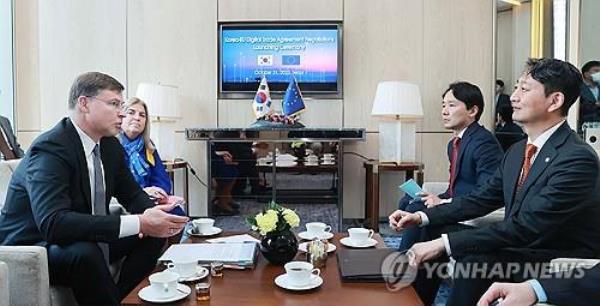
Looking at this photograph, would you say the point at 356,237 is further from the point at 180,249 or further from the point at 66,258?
the point at 66,258

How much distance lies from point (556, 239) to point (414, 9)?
3587mm

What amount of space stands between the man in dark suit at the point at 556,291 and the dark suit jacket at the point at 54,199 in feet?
4.68

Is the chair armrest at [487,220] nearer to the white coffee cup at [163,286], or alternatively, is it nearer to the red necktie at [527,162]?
the red necktie at [527,162]

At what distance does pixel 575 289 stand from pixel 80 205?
72.1 inches

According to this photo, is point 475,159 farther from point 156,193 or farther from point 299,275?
point 156,193

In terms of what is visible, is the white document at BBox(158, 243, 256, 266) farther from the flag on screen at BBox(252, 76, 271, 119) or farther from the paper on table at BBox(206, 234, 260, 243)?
the flag on screen at BBox(252, 76, 271, 119)

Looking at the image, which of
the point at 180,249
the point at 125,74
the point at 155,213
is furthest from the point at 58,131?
the point at 125,74

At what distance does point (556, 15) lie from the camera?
477 centimetres

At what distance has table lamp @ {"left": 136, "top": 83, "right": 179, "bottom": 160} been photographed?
463cm

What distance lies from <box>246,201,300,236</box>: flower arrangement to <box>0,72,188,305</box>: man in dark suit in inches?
12.5

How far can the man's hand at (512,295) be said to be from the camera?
1.44 metres

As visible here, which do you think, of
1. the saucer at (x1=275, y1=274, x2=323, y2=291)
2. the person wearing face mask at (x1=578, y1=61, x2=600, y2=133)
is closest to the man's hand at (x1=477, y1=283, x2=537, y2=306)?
the saucer at (x1=275, y1=274, x2=323, y2=291)

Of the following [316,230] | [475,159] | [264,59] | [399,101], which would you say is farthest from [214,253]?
[264,59]

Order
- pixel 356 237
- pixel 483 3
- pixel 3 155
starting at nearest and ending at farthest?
pixel 356 237 < pixel 3 155 < pixel 483 3
